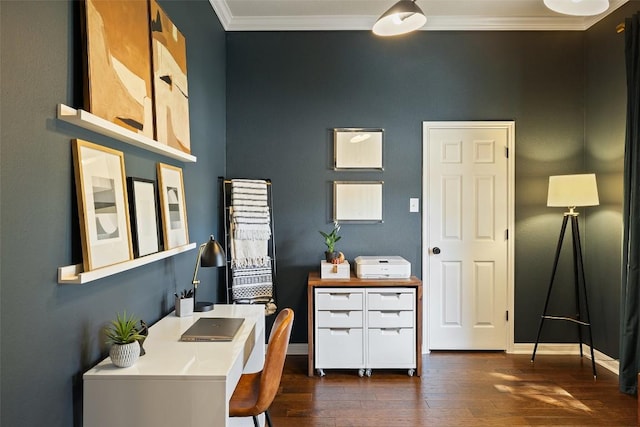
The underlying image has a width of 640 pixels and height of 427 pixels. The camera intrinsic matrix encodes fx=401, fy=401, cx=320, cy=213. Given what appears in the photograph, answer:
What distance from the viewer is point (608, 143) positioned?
3.32m

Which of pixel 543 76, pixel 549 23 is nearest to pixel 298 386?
pixel 543 76

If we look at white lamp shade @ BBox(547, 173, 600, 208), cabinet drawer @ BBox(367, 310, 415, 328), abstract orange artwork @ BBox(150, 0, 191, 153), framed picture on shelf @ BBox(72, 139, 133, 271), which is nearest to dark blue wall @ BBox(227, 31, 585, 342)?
white lamp shade @ BBox(547, 173, 600, 208)

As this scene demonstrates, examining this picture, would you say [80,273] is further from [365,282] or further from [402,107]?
[402,107]

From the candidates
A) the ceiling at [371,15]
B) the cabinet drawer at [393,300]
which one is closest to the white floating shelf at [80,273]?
the cabinet drawer at [393,300]

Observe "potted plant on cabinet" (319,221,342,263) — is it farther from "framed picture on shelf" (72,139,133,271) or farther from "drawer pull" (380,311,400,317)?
"framed picture on shelf" (72,139,133,271)

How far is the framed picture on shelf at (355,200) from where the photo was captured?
362 cm

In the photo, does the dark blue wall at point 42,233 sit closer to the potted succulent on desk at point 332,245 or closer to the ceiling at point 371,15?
the potted succulent on desk at point 332,245

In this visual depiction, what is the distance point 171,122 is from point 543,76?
3.27m

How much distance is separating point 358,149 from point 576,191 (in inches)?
69.9

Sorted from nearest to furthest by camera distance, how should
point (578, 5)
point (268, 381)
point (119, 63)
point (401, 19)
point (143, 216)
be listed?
point (119, 63) → point (268, 381) → point (143, 216) → point (578, 5) → point (401, 19)

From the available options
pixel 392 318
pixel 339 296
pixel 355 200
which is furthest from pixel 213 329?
pixel 355 200

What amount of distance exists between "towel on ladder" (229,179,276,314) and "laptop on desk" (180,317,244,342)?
1.22 metres

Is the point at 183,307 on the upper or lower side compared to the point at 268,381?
upper

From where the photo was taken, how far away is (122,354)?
1421 millimetres
